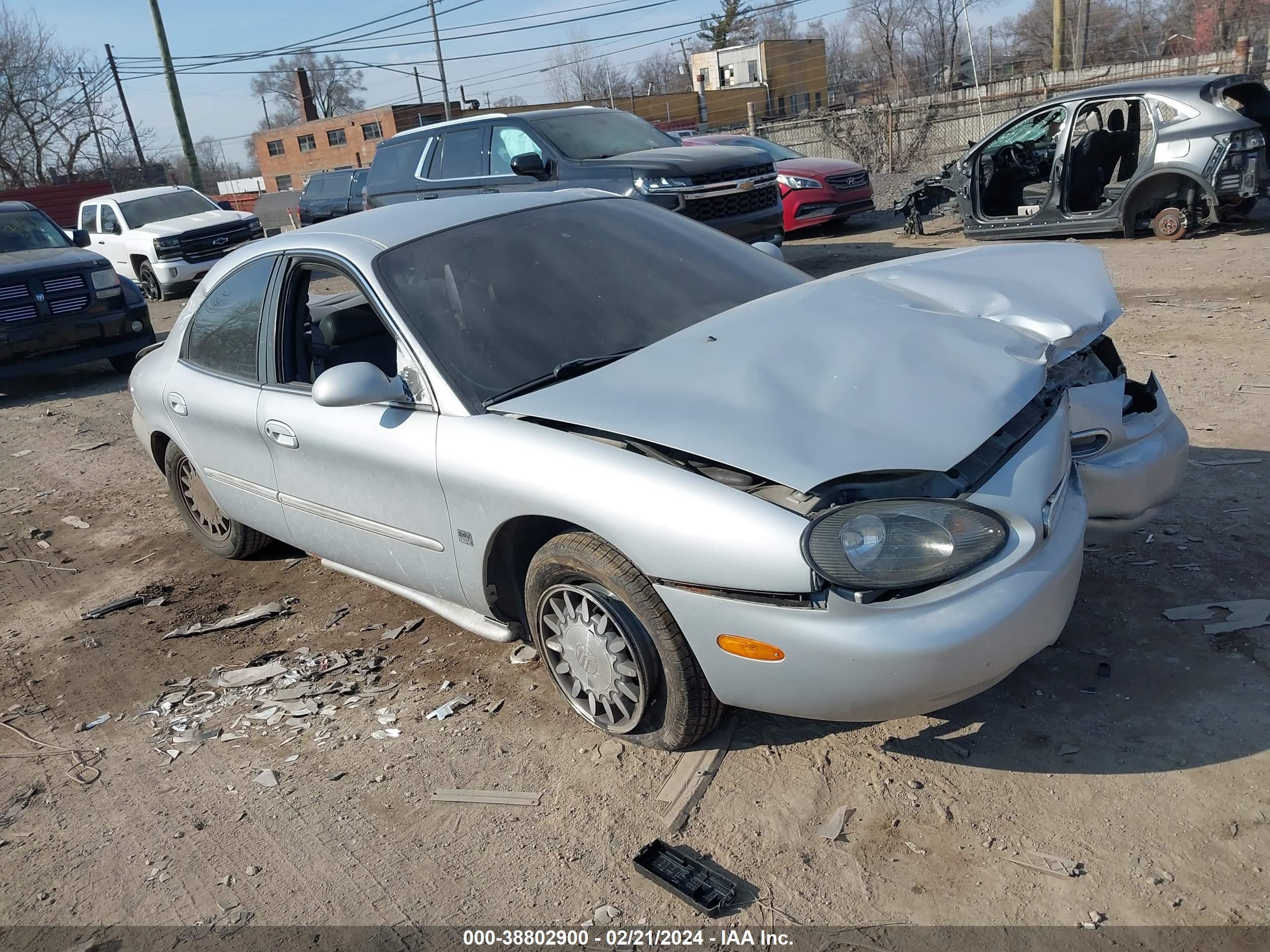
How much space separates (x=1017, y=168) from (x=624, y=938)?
38.3 feet

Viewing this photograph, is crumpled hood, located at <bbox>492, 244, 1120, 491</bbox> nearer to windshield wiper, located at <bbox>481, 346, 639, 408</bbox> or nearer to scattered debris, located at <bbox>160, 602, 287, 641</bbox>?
windshield wiper, located at <bbox>481, 346, 639, 408</bbox>

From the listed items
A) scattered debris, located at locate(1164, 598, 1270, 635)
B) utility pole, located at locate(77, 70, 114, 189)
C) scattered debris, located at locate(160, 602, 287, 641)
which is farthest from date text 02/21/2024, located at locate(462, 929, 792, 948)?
utility pole, located at locate(77, 70, 114, 189)

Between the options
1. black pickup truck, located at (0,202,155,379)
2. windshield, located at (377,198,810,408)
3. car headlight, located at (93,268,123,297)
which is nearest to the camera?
windshield, located at (377,198,810,408)

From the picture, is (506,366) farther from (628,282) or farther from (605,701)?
(605,701)

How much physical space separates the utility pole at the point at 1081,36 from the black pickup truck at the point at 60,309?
2573 cm

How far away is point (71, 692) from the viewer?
4.16 metres

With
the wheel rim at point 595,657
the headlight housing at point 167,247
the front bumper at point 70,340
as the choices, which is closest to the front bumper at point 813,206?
the front bumper at point 70,340

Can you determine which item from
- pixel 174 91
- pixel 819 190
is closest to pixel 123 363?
pixel 819 190

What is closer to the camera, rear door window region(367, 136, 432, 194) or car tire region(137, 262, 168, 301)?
rear door window region(367, 136, 432, 194)

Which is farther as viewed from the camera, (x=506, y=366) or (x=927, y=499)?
(x=506, y=366)

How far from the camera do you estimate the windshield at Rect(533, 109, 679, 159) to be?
1039cm

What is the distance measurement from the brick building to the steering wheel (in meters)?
41.5

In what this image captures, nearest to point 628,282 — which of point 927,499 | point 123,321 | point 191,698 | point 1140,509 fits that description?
point 927,499

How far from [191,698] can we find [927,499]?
3.00 metres
